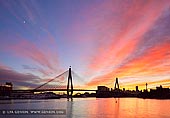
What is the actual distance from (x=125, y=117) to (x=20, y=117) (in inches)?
751

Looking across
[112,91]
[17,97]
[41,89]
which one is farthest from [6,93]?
[112,91]

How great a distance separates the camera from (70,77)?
116 metres

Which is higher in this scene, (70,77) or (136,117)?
(70,77)

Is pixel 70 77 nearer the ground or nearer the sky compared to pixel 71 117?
nearer the sky

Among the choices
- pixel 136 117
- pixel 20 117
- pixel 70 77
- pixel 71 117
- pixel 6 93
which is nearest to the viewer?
pixel 20 117

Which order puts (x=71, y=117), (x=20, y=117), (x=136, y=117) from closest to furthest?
(x=20, y=117) → (x=71, y=117) → (x=136, y=117)

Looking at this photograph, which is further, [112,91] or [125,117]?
[112,91]

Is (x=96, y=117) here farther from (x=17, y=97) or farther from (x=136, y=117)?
(x=17, y=97)

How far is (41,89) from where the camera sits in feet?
400

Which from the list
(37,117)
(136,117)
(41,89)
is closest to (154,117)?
(136,117)

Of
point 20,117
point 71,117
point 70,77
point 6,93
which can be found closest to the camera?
point 20,117

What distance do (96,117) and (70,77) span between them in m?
69.9

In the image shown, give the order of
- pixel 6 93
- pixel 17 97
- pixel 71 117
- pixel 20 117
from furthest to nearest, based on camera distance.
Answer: pixel 17 97
pixel 6 93
pixel 71 117
pixel 20 117

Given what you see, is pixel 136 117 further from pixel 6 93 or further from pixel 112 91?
pixel 112 91
